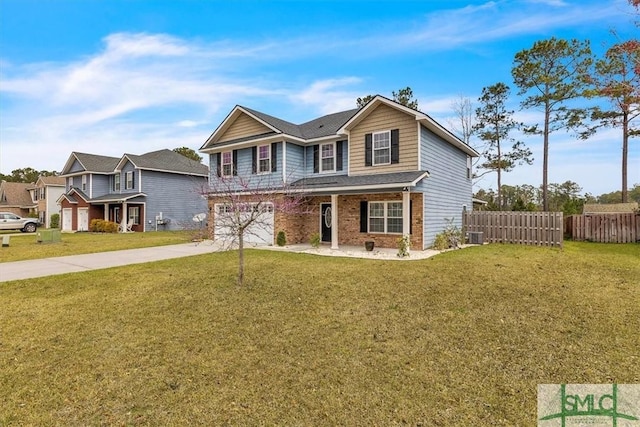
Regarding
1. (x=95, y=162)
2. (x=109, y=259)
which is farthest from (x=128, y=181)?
(x=109, y=259)

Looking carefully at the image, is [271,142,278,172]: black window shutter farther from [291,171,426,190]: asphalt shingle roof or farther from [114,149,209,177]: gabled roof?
[114,149,209,177]: gabled roof

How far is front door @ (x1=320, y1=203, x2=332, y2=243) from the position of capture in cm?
1609

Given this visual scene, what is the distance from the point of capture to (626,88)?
11867 mm

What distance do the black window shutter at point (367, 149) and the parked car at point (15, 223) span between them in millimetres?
30110

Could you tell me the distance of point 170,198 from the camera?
29.5 m

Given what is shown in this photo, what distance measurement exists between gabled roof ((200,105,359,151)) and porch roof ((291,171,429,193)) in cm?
242

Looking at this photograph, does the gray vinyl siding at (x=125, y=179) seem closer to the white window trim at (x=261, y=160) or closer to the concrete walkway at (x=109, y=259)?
the concrete walkway at (x=109, y=259)

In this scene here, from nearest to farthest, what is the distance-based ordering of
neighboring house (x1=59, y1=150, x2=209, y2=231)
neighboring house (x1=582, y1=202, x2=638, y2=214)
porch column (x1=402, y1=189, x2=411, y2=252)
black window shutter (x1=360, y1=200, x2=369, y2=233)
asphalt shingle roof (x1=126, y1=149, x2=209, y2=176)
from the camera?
porch column (x1=402, y1=189, x2=411, y2=252)
black window shutter (x1=360, y1=200, x2=369, y2=233)
neighboring house (x1=582, y1=202, x2=638, y2=214)
neighboring house (x1=59, y1=150, x2=209, y2=231)
asphalt shingle roof (x1=126, y1=149, x2=209, y2=176)

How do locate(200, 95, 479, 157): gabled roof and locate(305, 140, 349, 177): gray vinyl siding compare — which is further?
locate(305, 140, 349, 177): gray vinyl siding

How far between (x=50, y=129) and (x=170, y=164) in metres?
10.7

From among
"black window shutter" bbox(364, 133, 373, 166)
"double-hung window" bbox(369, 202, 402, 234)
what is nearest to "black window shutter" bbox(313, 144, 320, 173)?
"black window shutter" bbox(364, 133, 373, 166)

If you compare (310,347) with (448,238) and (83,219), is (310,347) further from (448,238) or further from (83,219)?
(83,219)

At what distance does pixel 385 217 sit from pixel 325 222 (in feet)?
10.6

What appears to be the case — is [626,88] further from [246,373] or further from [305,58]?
[246,373]
